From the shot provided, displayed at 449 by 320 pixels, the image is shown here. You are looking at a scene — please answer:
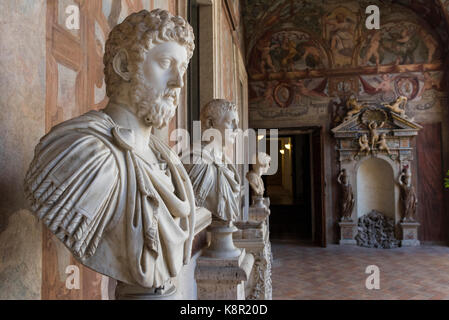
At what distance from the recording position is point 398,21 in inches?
452

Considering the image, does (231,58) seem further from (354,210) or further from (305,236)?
(305,236)

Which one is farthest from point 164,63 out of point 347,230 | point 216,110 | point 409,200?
point 409,200

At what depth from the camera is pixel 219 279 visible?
2.52 m

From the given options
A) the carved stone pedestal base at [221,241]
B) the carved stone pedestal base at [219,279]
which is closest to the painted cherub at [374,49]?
the carved stone pedestal base at [221,241]

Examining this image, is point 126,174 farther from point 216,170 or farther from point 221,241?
point 221,241

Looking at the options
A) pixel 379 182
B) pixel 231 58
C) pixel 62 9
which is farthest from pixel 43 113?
pixel 379 182

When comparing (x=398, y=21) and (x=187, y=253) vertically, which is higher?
(x=398, y=21)

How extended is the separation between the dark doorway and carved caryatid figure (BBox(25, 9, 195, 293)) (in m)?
10.1

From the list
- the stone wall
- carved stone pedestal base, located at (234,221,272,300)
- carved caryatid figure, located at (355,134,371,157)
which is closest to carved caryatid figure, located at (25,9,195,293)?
the stone wall

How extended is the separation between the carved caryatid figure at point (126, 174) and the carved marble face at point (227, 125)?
1330mm

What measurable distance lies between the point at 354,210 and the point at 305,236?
2266 mm

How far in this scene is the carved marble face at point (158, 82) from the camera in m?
1.18

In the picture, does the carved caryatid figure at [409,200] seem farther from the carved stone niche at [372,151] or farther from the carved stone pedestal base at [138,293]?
the carved stone pedestal base at [138,293]

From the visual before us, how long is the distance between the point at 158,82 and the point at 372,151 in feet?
35.5
